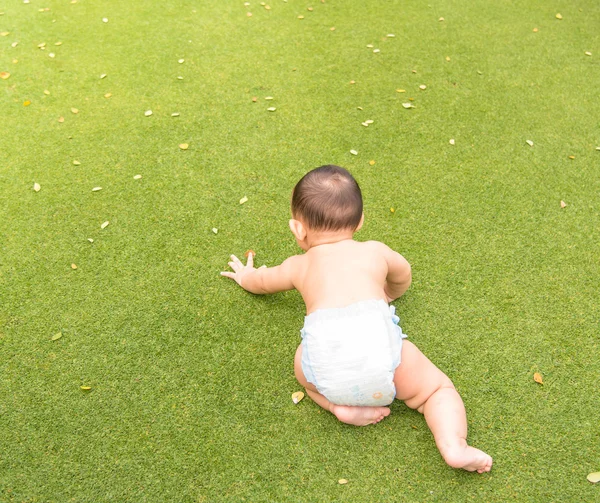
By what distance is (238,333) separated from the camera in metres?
2.64

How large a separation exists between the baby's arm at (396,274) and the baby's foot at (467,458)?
840 mm

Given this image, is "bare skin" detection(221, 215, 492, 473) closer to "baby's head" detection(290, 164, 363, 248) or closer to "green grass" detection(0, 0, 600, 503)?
"baby's head" detection(290, 164, 363, 248)

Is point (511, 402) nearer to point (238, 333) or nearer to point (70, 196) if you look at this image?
point (238, 333)

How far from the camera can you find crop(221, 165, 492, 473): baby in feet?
6.68

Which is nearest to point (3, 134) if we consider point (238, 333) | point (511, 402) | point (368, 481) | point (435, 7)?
point (238, 333)

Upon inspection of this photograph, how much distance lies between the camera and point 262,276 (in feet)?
8.48

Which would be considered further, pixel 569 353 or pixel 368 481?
pixel 569 353

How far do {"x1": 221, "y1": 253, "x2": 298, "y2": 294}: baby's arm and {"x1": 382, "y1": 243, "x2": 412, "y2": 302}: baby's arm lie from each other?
0.46m

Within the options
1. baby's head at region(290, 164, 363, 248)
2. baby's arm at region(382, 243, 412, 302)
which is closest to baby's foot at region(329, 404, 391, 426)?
baby's arm at region(382, 243, 412, 302)

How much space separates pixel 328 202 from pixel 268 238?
98cm

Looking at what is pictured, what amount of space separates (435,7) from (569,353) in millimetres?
4002

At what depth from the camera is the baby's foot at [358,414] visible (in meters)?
2.18

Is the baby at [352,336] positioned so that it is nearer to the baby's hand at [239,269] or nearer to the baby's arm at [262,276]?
the baby's arm at [262,276]

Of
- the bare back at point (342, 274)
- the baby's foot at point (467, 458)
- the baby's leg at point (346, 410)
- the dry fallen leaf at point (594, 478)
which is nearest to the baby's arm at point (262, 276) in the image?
the bare back at point (342, 274)
